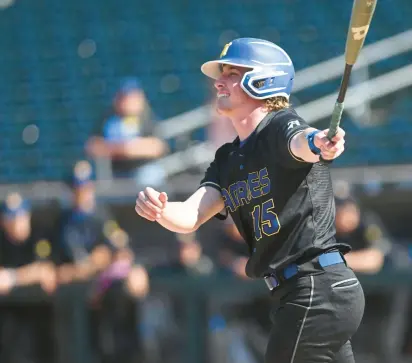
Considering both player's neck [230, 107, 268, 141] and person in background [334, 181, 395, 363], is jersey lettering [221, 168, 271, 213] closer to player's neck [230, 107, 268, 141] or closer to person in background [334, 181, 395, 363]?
player's neck [230, 107, 268, 141]

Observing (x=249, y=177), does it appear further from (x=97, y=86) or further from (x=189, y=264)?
(x=97, y=86)

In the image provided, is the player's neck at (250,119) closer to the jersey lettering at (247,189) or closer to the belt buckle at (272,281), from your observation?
the jersey lettering at (247,189)

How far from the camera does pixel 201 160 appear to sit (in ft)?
27.5

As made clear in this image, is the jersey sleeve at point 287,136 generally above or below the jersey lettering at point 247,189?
above

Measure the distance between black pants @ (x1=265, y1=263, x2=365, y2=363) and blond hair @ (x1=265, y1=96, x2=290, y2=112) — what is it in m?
0.73

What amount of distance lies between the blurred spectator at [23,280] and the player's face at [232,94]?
12.0 feet

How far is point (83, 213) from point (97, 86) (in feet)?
10.5

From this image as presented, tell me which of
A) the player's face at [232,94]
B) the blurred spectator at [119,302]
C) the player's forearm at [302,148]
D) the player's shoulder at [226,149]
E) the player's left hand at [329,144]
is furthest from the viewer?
the blurred spectator at [119,302]

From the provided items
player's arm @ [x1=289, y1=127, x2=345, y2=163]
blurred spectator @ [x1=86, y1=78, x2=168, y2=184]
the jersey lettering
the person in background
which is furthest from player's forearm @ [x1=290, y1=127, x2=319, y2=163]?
blurred spectator @ [x1=86, y1=78, x2=168, y2=184]

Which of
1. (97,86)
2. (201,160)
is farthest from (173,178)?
(97,86)

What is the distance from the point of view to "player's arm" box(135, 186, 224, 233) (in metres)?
3.70

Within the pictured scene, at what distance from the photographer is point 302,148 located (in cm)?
344

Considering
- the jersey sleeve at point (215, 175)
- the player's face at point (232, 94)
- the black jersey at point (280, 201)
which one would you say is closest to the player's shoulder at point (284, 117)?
the black jersey at point (280, 201)

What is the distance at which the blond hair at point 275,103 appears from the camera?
12.8ft
